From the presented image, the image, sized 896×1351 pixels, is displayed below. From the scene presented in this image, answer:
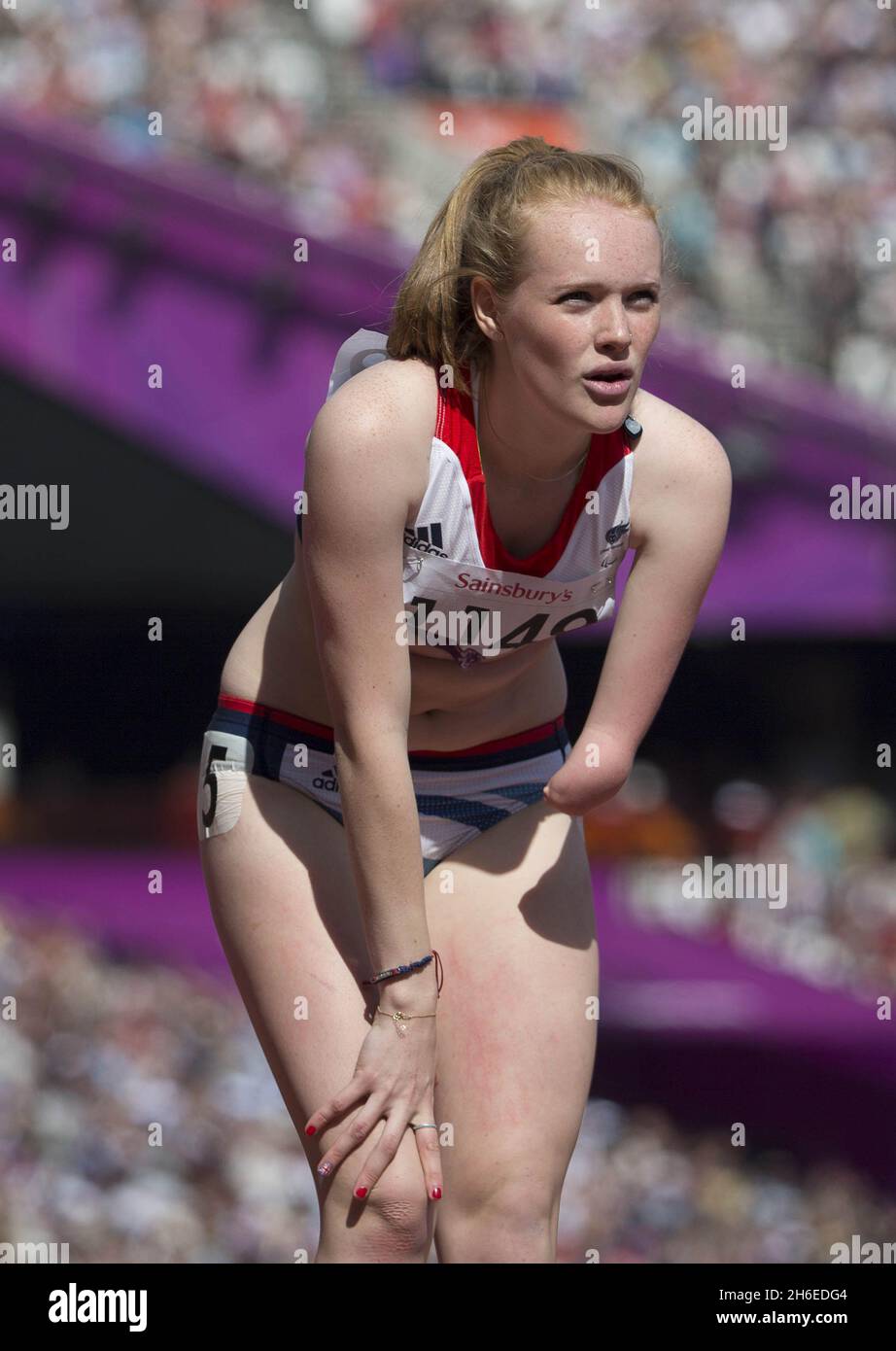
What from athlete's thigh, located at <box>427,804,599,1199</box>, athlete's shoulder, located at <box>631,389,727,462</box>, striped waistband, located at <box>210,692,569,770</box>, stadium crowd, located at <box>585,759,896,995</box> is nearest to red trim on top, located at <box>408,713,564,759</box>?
striped waistband, located at <box>210,692,569,770</box>

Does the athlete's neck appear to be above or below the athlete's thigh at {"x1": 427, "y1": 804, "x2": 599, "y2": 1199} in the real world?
above

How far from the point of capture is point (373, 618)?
2.09 m

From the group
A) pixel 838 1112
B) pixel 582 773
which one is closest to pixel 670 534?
pixel 582 773

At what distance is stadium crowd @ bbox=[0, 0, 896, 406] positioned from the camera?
26.4ft

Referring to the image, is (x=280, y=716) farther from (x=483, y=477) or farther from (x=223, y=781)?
(x=483, y=477)

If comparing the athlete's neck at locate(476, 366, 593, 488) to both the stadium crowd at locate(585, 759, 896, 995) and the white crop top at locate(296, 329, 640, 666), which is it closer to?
the white crop top at locate(296, 329, 640, 666)

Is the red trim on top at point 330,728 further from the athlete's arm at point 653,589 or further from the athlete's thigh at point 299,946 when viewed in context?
the athlete's arm at point 653,589

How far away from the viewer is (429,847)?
7.98 ft

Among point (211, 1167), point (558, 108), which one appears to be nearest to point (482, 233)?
point (211, 1167)

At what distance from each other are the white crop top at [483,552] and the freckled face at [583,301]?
0.13 m

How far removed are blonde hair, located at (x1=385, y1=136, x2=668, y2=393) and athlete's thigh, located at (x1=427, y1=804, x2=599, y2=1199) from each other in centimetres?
69

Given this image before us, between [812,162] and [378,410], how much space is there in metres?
6.83

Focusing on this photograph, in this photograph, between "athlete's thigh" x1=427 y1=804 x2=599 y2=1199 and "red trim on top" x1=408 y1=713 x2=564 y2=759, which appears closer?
"athlete's thigh" x1=427 y1=804 x2=599 y2=1199
